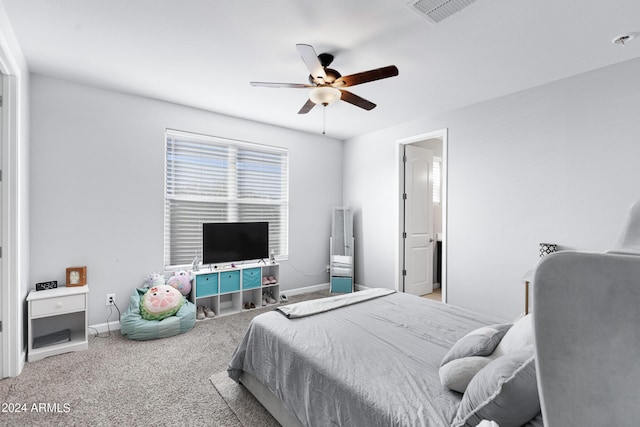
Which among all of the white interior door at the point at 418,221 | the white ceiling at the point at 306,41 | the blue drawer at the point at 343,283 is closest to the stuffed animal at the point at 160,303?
the white ceiling at the point at 306,41

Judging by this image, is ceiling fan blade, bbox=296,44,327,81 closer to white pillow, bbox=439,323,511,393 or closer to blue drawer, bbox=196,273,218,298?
white pillow, bbox=439,323,511,393

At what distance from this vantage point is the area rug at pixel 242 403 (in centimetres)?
186

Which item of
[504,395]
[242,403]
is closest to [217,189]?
[242,403]

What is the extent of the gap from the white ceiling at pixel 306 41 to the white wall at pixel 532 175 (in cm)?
25

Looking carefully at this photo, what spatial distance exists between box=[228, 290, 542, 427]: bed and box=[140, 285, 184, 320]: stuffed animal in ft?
4.47

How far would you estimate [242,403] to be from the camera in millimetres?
2031

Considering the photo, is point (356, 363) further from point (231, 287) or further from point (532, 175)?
point (532, 175)

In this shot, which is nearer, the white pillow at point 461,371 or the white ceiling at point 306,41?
the white pillow at point 461,371

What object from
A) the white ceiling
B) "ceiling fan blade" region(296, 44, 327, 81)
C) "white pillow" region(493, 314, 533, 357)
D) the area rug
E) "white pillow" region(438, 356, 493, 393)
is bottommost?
the area rug

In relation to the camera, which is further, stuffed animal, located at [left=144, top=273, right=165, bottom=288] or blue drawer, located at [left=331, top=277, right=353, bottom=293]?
blue drawer, located at [left=331, top=277, right=353, bottom=293]

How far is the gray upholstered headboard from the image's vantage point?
0.37 metres

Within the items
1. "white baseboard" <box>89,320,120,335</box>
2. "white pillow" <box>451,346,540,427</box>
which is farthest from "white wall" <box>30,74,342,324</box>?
"white pillow" <box>451,346,540,427</box>

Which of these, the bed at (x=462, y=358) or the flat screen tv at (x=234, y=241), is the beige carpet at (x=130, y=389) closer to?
the bed at (x=462, y=358)

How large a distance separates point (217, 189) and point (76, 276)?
177cm
